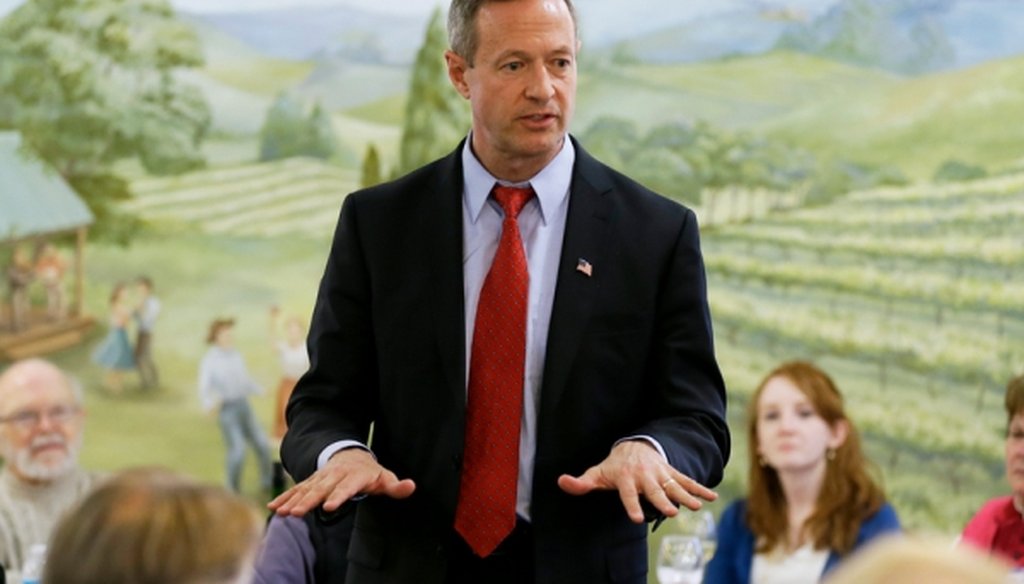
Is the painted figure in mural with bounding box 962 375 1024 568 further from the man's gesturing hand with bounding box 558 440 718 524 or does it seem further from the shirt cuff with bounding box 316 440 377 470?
the shirt cuff with bounding box 316 440 377 470

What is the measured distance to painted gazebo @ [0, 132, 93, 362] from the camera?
24.7 ft

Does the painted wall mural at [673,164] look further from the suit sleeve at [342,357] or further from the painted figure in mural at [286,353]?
the suit sleeve at [342,357]

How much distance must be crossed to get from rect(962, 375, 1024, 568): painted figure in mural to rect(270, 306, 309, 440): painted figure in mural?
376 centimetres

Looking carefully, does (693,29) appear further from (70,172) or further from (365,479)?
(365,479)

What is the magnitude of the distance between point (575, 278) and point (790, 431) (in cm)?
217

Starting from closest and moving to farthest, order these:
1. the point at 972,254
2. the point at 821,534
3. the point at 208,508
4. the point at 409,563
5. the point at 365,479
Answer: the point at 208,508, the point at 365,479, the point at 409,563, the point at 821,534, the point at 972,254

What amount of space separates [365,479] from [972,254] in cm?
533

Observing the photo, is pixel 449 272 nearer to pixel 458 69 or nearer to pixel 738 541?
pixel 458 69

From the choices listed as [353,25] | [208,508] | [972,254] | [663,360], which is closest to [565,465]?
[663,360]

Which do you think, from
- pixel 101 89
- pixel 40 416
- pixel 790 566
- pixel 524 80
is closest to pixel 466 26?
pixel 524 80

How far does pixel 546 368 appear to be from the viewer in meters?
2.31

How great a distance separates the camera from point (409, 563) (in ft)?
7.72

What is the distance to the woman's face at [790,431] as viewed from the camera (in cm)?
433

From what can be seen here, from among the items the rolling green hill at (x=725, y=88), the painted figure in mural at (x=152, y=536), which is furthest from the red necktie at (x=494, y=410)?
the rolling green hill at (x=725, y=88)
